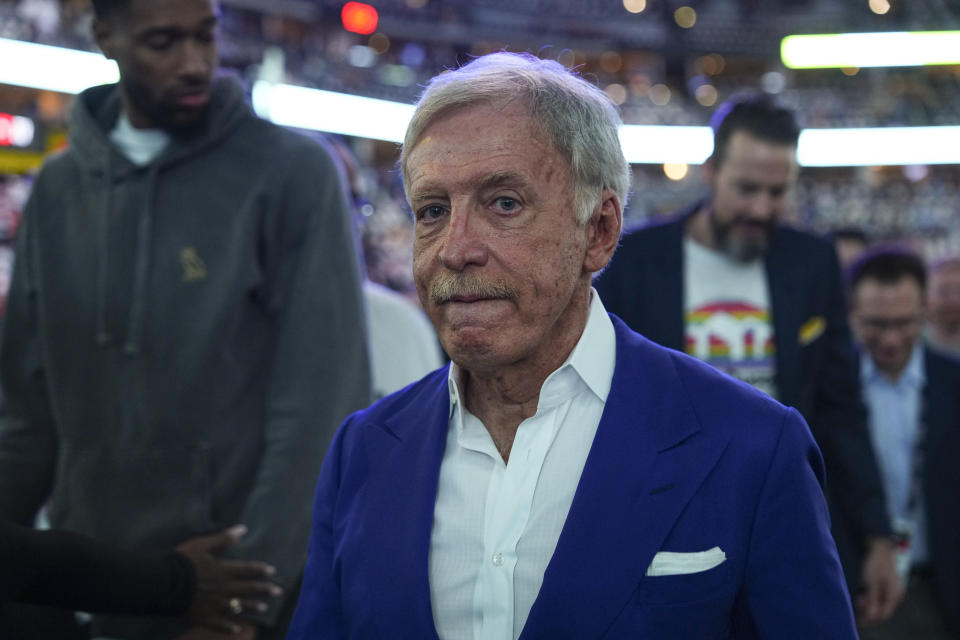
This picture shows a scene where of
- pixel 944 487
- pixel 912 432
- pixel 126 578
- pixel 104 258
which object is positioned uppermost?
pixel 104 258

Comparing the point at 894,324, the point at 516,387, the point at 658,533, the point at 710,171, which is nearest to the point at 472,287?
the point at 516,387

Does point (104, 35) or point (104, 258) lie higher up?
point (104, 35)

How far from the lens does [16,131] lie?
395 inches

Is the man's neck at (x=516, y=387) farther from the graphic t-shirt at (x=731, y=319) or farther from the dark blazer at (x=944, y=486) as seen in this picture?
the dark blazer at (x=944, y=486)

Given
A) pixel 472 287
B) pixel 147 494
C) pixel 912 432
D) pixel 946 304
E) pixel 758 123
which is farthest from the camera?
pixel 946 304

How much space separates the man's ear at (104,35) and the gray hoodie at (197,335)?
0.62ft

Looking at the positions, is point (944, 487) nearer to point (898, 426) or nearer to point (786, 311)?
point (898, 426)

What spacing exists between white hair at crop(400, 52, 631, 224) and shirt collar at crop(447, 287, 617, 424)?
20 centimetres

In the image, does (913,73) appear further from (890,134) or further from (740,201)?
(740,201)

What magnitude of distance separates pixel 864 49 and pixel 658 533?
117 ft

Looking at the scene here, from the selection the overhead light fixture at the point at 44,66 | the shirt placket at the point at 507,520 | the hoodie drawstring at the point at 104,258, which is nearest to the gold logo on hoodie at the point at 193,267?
the hoodie drawstring at the point at 104,258

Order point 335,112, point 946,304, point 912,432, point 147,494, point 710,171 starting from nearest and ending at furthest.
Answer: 1. point 147,494
2. point 710,171
3. point 912,432
4. point 946,304
5. point 335,112

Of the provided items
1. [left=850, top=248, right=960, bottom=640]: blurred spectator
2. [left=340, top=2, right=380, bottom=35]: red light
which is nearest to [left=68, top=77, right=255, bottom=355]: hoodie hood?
[left=850, top=248, right=960, bottom=640]: blurred spectator

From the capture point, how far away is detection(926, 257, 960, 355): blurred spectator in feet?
17.7
